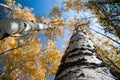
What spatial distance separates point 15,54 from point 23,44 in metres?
0.96

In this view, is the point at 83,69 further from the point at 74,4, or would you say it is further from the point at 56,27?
the point at 56,27

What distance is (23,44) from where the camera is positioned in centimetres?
1389

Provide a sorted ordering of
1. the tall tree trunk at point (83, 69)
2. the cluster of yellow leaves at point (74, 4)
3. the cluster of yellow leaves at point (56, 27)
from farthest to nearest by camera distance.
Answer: the cluster of yellow leaves at point (56, 27)
the cluster of yellow leaves at point (74, 4)
the tall tree trunk at point (83, 69)

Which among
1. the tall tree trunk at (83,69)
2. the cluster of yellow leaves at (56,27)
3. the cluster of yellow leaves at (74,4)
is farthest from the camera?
the cluster of yellow leaves at (56,27)

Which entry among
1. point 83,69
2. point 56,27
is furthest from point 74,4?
point 83,69

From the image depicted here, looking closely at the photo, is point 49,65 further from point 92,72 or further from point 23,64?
point 92,72

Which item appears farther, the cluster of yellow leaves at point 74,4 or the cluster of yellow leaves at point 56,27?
the cluster of yellow leaves at point 56,27

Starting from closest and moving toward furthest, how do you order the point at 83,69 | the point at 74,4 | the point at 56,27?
1. the point at 83,69
2. the point at 74,4
3. the point at 56,27

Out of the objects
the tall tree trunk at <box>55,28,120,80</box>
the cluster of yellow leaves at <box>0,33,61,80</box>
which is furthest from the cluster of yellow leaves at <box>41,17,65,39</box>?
the tall tree trunk at <box>55,28,120,80</box>

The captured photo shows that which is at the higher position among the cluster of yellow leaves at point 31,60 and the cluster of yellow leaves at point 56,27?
the cluster of yellow leaves at point 56,27

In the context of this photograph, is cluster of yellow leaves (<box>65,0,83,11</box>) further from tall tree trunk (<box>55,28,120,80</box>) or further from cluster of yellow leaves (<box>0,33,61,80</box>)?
tall tree trunk (<box>55,28,120,80</box>)

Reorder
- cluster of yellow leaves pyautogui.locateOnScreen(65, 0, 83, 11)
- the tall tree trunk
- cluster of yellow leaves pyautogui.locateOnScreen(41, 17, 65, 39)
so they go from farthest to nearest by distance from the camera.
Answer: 1. cluster of yellow leaves pyautogui.locateOnScreen(41, 17, 65, 39)
2. cluster of yellow leaves pyautogui.locateOnScreen(65, 0, 83, 11)
3. the tall tree trunk

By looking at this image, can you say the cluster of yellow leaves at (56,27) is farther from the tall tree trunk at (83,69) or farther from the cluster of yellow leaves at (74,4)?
the tall tree trunk at (83,69)

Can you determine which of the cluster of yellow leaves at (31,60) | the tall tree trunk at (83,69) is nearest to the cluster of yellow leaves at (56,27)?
the cluster of yellow leaves at (31,60)
